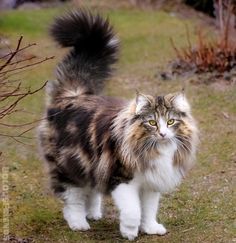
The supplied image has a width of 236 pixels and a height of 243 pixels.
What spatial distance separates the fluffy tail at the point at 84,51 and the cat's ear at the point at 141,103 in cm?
110

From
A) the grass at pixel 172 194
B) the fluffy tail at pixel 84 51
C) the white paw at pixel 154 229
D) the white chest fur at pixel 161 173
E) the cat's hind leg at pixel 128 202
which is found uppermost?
the fluffy tail at pixel 84 51

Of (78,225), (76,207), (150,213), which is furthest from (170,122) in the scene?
(78,225)

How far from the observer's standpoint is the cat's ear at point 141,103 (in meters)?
5.11

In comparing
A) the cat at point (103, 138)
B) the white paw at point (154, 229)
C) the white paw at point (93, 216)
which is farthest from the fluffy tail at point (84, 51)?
the white paw at point (154, 229)

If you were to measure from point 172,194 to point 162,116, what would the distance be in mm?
1695

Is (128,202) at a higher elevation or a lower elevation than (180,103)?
lower

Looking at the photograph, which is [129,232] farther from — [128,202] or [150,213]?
[128,202]

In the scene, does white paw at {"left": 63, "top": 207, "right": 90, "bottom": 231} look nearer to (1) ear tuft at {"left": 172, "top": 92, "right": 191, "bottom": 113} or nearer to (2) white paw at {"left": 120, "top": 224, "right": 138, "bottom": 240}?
(2) white paw at {"left": 120, "top": 224, "right": 138, "bottom": 240}

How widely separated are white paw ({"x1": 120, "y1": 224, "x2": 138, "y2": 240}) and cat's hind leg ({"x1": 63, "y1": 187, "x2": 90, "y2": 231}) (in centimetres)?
50

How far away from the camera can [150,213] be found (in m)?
5.48

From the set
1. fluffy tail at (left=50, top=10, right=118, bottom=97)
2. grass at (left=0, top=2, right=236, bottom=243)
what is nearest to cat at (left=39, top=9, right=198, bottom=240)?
fluffy tail at (left=50, top=10, right=118, bottom=97)

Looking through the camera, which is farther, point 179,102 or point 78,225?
point 78,225

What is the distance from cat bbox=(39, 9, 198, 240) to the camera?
5113 millimetres

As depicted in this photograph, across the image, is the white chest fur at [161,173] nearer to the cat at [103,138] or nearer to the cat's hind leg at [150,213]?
the cat at [103,138]
